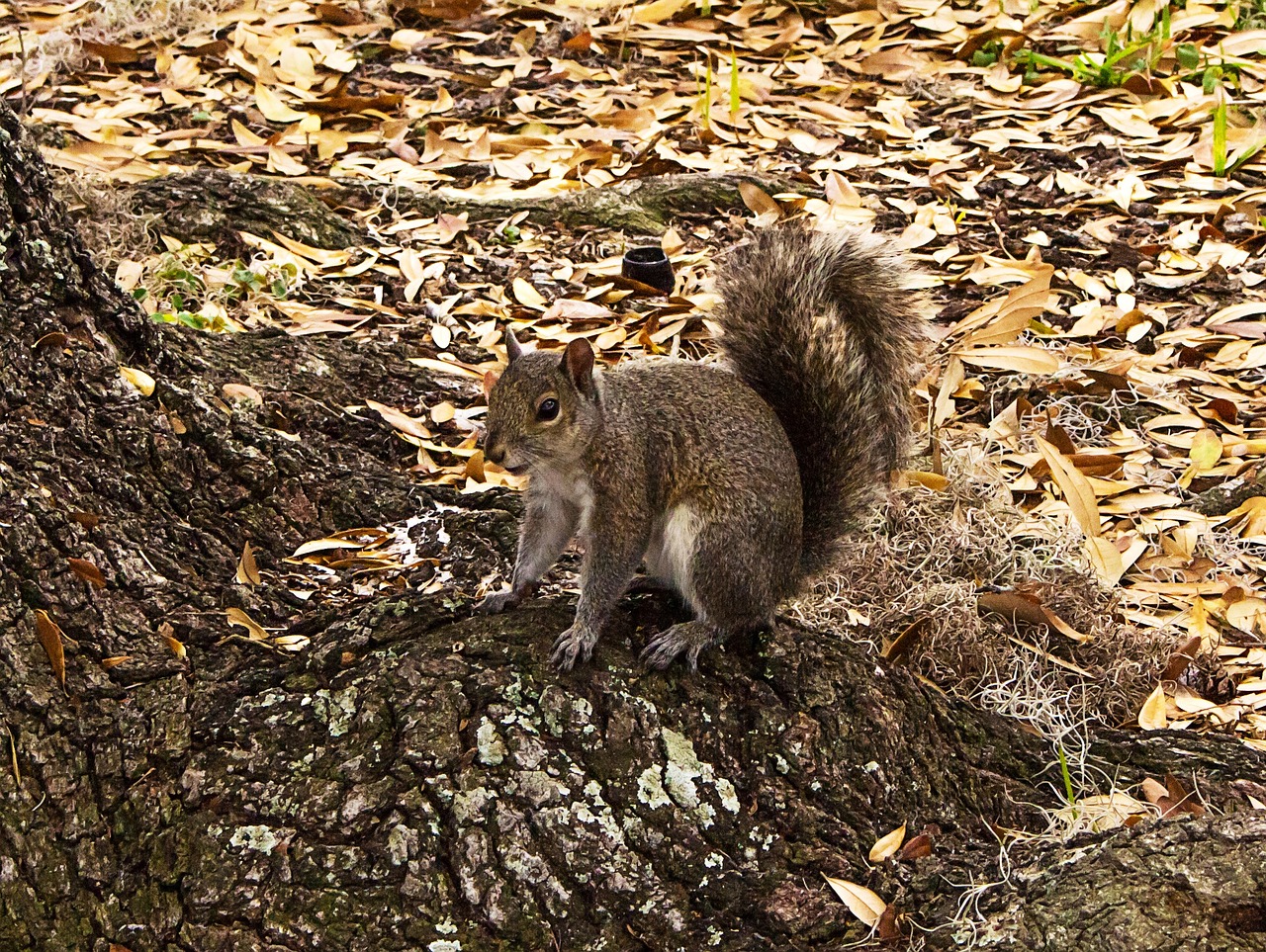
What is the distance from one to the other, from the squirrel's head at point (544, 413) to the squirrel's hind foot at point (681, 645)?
384mm

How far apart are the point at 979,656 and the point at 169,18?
4.39 m

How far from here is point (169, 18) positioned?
18.7ft

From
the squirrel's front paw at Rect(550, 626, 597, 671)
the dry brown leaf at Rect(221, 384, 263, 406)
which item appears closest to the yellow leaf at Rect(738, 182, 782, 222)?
the dry brown leaf at Rect(221, 384, 263, 406)

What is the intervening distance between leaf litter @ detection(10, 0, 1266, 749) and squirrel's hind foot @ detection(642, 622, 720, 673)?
1.84ft

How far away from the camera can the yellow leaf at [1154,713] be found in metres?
2.88

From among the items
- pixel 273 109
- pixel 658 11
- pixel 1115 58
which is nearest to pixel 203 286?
pixel 273 109

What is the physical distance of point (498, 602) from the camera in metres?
2.40

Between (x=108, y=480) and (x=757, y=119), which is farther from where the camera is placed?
(x=757, y=119)

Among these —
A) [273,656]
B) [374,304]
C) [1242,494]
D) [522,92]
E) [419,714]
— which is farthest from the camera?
[522,92]

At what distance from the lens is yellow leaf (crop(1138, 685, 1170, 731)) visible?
9.46 ft

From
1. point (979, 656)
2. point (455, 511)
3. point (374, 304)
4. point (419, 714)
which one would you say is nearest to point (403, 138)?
point (374, 304)

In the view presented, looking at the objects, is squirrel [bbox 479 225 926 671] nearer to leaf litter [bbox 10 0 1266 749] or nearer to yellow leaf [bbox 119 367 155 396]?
leaf litter [bbox 10 0 1266 749]

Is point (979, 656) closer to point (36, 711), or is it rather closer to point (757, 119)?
point (36, 711)

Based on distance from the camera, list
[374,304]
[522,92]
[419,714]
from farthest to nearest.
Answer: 1. [522,92]
2. [374,304]
3. [419,714]
